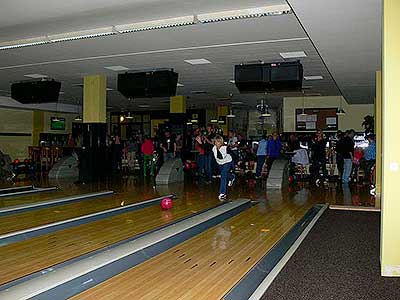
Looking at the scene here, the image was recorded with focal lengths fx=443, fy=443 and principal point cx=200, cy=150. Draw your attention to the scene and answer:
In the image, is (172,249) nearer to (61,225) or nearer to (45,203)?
(61,225)

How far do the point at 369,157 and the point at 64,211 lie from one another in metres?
7.14

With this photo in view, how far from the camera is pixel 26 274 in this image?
3.70 m

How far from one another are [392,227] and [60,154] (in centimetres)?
1460

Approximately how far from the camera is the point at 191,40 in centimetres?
741

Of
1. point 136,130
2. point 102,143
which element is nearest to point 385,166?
point 102,143

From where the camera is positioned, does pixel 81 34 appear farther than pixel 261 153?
No

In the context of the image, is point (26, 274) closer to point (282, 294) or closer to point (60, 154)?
point (282, 294)

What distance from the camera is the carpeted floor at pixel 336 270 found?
3.27 m

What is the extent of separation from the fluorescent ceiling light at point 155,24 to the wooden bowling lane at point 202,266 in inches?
111

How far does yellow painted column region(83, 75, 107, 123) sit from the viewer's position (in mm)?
11109

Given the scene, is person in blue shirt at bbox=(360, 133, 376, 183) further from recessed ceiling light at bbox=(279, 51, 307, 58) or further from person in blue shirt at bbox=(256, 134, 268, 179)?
recessed ceiling light at bbox=(279, 51, 307, 58)

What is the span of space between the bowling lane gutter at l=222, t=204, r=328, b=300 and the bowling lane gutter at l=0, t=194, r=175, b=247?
2695mm

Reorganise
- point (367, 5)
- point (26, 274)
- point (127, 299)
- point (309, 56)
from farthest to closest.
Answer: point (309, 56)
point (367, 5)
point (26, 274)
point (127, 299)

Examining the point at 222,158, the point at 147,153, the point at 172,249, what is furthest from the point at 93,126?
the point at 172,249
